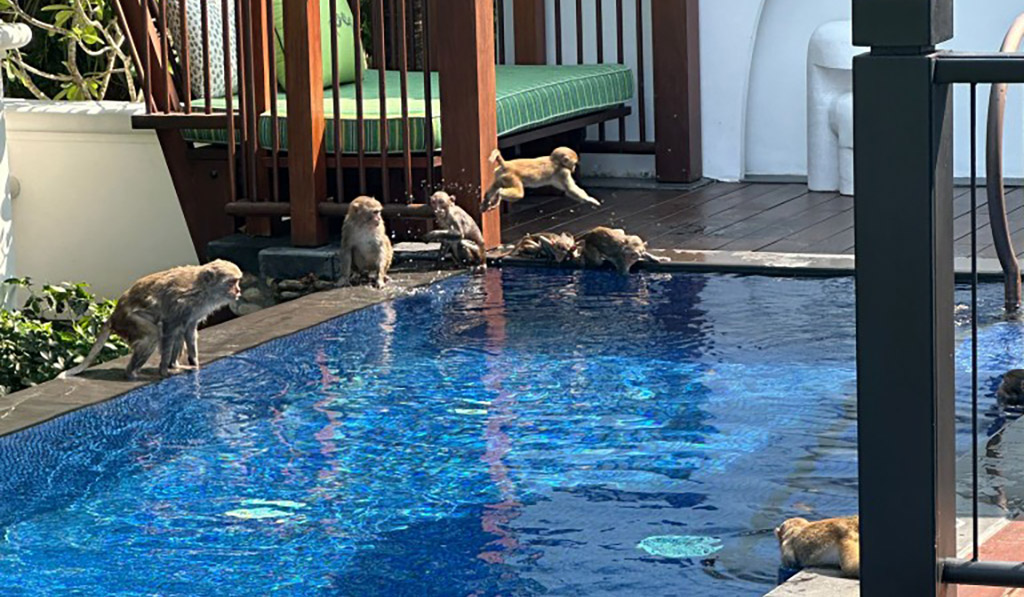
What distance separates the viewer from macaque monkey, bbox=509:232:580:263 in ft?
24.6

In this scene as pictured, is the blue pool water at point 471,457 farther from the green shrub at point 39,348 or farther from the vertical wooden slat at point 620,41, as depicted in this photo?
the vertical wooden slat at point 620,41

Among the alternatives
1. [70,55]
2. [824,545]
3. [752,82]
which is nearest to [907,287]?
[824,545]

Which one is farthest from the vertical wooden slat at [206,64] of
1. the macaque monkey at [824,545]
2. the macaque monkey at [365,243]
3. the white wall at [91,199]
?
the macaque monkey at [824,545]

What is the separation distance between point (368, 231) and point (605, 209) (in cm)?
207

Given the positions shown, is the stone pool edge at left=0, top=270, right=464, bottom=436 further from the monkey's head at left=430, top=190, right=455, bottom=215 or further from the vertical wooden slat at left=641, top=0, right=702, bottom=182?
the vertical wooden slat at left=641, top=0, right=702, bottom=182

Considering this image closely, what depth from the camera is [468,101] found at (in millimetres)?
7504

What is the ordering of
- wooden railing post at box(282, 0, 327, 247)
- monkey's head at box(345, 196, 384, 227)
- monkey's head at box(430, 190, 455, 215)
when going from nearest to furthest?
monkey's head at box(345, 196, 384, 227) → monkey's head at box(430, 190, 455, 215) → wooden railing post at box(282, 0, 327, 247)

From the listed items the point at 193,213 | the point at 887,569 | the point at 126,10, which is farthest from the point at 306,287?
the point at 887,569

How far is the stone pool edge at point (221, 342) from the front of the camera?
17.7ft

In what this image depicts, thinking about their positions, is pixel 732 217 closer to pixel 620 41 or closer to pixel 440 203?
pixel 620 41

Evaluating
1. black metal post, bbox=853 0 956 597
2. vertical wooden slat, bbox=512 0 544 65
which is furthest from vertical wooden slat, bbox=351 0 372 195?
black metal post, bbox=853 0 956 597

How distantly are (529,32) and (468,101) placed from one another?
94.1 inches

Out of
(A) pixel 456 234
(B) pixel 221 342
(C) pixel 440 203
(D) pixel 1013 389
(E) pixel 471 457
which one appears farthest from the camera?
(A) pixel 456 234

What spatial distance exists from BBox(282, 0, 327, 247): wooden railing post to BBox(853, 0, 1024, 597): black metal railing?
17.0 ft
